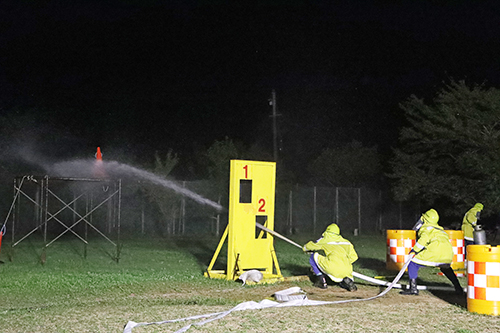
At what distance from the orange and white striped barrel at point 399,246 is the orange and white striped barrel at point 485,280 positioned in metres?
4.88

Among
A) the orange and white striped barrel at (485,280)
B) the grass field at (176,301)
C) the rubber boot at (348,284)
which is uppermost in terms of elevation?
the orange and white striped barrel at (485,280)

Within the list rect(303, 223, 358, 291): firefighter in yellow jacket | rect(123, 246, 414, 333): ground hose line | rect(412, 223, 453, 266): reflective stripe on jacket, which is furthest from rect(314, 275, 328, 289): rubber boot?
rect(412, 223, 453, 266): reflective stripe on jacket

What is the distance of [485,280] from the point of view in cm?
728

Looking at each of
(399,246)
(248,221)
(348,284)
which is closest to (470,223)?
(399,246)

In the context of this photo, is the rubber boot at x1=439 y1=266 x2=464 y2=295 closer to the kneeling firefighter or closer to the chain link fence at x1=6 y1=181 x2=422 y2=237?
the kneeling firefighter

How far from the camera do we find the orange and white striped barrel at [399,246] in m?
12.4

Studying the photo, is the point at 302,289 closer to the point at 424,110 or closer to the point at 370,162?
the point at 424,110

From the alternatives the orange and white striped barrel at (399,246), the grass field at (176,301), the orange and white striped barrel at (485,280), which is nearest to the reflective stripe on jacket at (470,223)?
the grass field at (176,301)

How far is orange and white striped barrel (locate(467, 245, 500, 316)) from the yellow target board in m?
3.86

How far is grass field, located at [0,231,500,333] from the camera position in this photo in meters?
6.50

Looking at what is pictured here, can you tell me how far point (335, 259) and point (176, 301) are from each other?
284 cm

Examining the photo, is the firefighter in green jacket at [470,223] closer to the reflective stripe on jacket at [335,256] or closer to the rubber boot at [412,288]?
the rubber boot at [412,288]

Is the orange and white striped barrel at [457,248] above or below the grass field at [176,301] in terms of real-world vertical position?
above

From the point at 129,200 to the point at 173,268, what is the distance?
48.8ft
